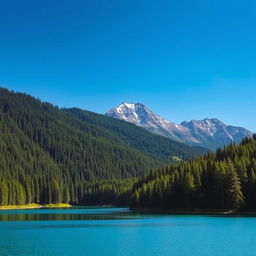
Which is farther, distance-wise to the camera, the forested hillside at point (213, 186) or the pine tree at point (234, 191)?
the forested hillside at point (213, 186)

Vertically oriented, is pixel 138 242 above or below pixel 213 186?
below

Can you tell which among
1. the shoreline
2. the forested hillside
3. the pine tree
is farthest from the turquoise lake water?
the forested hillside

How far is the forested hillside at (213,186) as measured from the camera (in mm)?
126375

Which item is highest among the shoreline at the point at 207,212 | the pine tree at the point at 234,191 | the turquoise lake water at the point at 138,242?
the pine tree at the point at 234,191

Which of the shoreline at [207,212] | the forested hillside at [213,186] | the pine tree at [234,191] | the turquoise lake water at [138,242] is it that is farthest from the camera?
the forested hillside at [213,186]

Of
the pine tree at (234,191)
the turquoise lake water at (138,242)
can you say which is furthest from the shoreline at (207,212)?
the turquoise lake water at (138,242)

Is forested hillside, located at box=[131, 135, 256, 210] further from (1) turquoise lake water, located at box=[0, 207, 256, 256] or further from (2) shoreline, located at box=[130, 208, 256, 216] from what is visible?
(1) turquoise lake water, located at box=[0, 207, 256, 256]

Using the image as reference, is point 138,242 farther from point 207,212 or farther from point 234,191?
point 207,212

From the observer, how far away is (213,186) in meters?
137

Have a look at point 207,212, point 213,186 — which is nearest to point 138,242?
point 207,212

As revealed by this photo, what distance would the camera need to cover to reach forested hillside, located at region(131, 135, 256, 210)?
12638 centimetres

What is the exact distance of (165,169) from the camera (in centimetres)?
19888

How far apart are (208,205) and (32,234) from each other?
2798 inches

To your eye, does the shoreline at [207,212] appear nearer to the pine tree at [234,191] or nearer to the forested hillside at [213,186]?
the forested hillside at [213,186]
